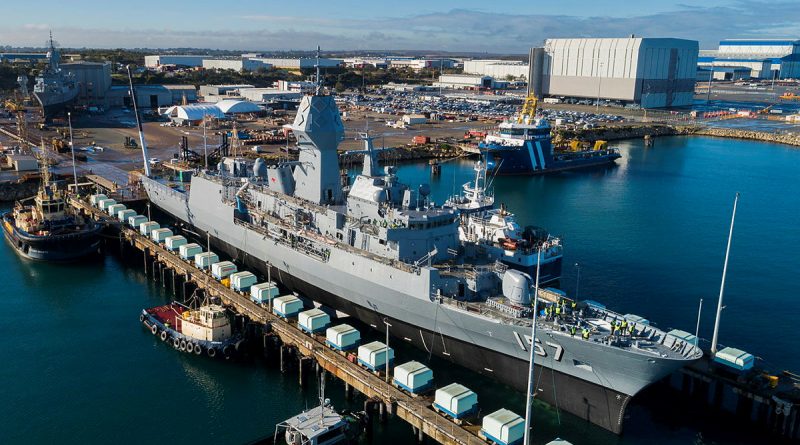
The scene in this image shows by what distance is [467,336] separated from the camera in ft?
76.9

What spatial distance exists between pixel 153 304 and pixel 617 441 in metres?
23.5

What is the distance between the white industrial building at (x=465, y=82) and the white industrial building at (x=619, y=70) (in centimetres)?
2802

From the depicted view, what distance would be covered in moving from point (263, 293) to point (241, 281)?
86.9 inches

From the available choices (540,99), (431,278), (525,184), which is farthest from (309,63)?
(431,278)

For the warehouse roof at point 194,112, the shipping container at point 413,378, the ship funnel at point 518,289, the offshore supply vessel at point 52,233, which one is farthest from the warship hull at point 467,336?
the warehouse roof at point 194,112

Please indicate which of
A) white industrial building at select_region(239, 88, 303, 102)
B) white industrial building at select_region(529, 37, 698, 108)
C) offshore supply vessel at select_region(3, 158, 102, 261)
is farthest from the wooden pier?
white industrial building at select_region(529, 37, 698, 108)

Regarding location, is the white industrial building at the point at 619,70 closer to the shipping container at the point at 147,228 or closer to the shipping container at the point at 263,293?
the shipping container at the point at 147,228

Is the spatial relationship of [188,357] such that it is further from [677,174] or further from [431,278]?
[677,174]

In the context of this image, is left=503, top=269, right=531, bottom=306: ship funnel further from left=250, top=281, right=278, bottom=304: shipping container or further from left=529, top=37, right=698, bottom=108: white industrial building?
left=529, top=37, right=698, bottom=108: white industrial building

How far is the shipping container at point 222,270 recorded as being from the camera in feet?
101

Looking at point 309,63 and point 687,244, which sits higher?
point 309,63

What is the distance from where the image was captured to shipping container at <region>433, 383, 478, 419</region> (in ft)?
62.6

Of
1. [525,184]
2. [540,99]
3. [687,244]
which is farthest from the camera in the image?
[540,99]

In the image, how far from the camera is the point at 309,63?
634ft
